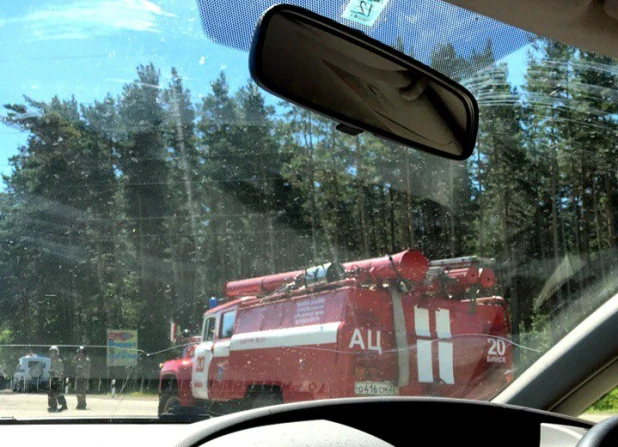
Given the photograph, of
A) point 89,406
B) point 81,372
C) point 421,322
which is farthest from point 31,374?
point 421,322

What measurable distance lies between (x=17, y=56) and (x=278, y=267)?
6.76ft

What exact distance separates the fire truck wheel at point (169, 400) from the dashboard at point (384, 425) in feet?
4.82

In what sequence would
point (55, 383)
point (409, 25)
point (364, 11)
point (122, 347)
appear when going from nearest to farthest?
point (364, 11) → point (409, 25) → point (55, 383) → point (122, 347)

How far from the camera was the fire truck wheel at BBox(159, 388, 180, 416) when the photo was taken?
444 centimetres

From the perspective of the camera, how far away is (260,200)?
4.93 meters

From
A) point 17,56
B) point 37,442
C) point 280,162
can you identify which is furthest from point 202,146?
point 37,442

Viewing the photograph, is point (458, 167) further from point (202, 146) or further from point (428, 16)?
point (428, 16)

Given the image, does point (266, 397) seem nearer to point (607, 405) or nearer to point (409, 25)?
point (607, 405)

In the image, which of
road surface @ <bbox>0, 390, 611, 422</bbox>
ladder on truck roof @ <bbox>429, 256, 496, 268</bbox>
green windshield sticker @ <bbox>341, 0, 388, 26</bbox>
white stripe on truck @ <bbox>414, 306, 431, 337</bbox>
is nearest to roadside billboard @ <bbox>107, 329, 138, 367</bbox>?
road surface @ <bbox>0, 390, 611, 422</bbox>

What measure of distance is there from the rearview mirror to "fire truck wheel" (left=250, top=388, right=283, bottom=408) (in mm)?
2335

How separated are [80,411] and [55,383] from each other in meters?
0.26

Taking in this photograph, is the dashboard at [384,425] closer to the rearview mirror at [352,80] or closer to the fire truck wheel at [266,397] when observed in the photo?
the rearview mirror at [352,80]

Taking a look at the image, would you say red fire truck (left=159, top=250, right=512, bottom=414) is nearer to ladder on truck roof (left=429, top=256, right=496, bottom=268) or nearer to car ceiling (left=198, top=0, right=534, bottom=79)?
ladder on truck roof (left=429, top=256, right=496, bottom=268)

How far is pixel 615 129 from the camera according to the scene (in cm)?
477
